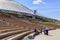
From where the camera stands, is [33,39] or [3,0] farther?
[3,0]

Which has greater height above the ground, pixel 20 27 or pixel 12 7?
pixel 12 7

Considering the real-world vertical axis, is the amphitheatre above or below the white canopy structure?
below

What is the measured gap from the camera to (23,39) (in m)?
16.8

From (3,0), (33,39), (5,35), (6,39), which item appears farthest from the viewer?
(3,0)

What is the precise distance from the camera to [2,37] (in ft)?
49.9

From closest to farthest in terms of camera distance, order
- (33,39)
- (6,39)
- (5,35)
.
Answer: (6,39) → (5,35) → (33,39)

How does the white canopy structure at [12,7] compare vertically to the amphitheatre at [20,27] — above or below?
above

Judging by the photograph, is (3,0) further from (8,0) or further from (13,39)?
(13,39)

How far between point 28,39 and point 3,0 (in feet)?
215

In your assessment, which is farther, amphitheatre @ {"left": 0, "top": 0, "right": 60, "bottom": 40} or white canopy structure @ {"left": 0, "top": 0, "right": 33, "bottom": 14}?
white canopy structure @ {"left": 0, "top": 0, "right": 33, "bottom": 14}

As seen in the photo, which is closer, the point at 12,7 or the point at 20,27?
the point at 20,27

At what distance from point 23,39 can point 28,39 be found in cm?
38

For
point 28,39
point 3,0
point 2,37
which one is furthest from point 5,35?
point 3,0

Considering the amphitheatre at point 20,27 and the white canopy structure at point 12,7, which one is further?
the white canopy structure at point 12,7
